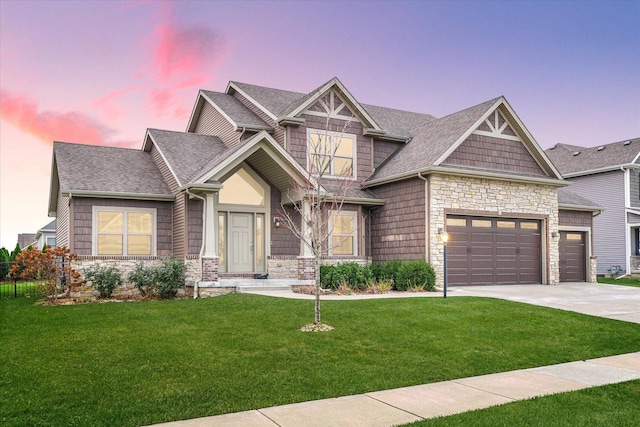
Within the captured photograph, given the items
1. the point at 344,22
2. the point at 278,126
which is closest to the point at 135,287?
the point at 278,126

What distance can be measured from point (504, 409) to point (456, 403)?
526 millimetres

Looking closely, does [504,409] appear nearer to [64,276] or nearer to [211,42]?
[64,276]

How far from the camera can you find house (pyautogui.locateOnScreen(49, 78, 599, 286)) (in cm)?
1775

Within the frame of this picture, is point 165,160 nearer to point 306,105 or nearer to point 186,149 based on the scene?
point 186,149

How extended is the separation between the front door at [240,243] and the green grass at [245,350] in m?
4.97

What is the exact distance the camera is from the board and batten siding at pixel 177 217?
17.9 m

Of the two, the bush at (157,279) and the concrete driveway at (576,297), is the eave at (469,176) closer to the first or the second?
the concrete driveway at (576,297)

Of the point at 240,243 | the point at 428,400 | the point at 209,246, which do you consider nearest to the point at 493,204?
the point at 240,243

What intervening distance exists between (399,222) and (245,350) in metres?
12.1

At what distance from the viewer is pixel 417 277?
1777 cm

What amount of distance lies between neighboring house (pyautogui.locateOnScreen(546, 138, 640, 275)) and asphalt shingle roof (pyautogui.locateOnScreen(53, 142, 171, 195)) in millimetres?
21482

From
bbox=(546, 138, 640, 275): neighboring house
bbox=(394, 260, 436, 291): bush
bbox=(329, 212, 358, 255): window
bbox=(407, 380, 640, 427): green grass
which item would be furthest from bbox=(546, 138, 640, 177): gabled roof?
bbox=(407, 380, 640, 427): green grass

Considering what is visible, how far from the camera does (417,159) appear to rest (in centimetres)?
1969

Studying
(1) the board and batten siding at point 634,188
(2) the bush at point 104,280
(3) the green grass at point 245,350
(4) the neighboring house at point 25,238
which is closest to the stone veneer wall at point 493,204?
(3) the green grass at point 245,350
